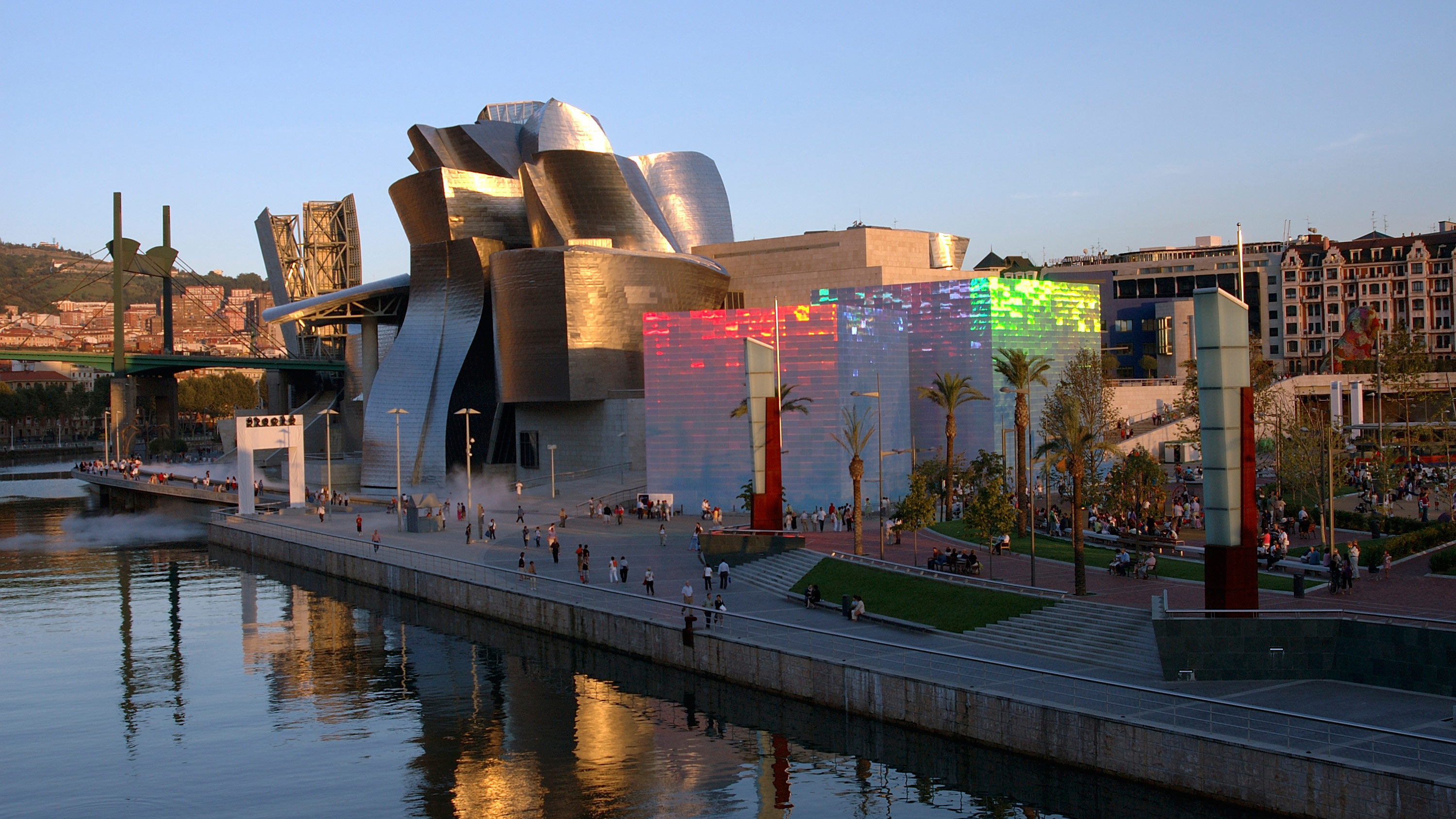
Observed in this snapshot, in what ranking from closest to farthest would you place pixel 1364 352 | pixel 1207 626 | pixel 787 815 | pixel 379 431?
pixel 787 815, pixel 1207 626, pixel 379 431, pixel 1364 352

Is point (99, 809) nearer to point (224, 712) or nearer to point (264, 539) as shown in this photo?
point (224, 712)

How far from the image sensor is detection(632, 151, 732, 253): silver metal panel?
255 ft

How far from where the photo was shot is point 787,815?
17594mm

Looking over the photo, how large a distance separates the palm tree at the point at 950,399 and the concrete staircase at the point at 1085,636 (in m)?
17.0

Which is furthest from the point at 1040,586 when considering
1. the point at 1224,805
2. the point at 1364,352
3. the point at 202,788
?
the point at 1364,352

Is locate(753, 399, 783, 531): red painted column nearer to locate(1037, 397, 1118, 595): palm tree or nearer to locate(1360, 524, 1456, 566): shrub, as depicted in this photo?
locate(1037, 397, 1118, 595): palm tree

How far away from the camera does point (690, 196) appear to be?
78.6m

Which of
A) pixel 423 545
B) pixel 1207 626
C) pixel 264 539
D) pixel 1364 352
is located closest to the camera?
pixel 1207 626

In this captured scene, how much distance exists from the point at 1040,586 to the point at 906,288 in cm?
2803

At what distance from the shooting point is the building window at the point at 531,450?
2462 inches

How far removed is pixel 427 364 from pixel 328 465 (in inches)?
306

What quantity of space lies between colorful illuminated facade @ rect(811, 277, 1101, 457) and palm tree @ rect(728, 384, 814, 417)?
6134 millimetres

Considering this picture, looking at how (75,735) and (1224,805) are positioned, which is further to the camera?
(75,735)

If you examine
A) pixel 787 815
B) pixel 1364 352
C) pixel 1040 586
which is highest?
pixel 1364 352
